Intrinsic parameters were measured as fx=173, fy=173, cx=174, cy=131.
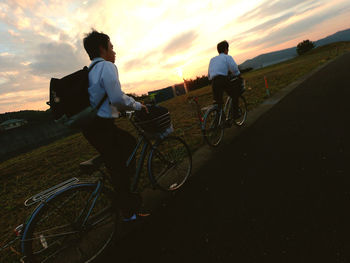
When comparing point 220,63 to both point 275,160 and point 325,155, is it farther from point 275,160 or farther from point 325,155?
point 325,155

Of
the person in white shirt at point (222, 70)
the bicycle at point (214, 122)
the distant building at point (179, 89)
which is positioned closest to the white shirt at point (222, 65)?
the person in white shirt at point (222, 70)

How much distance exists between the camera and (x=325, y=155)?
9.39 feet

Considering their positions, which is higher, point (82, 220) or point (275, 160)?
point (82, 220)

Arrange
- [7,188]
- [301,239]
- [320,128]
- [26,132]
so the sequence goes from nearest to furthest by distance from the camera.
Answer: [301,239] < [320,128] < [7,188] < [26,132]

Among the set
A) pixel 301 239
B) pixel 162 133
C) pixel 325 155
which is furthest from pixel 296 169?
pixel 162 133

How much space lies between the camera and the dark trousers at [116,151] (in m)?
1.89

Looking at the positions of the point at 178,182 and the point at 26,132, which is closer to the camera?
the point at 178,182

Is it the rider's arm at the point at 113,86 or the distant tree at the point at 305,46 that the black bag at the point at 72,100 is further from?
the distant tree at the point at 305,46

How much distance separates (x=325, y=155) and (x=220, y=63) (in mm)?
2892

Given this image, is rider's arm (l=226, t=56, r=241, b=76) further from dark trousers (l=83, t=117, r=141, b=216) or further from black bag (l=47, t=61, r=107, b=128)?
black bag (l=47, t=61, r=107, b=128)

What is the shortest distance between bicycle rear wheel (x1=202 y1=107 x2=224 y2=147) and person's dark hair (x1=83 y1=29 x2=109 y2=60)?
104 inches

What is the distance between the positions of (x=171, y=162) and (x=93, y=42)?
207cm

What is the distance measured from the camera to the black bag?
164cm

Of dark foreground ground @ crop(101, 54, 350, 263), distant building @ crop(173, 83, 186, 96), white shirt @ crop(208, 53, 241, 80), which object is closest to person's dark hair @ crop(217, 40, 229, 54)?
white shirt @ crop(208, 53, 241, 80)
